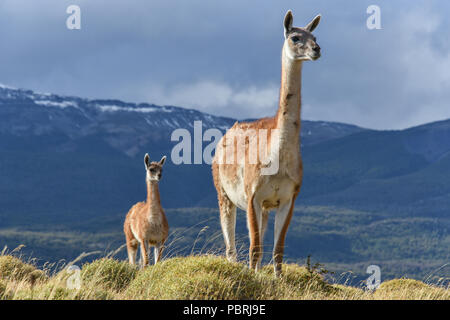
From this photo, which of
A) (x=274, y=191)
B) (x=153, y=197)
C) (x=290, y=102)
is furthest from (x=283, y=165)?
(x=153, y=197)

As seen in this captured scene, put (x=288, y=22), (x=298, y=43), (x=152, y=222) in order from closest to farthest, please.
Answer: (x=298, y=43) → (x=288, y=22) → (x=152, y=222)

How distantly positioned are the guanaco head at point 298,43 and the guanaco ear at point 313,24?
0.08 metres

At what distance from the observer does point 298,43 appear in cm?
1172

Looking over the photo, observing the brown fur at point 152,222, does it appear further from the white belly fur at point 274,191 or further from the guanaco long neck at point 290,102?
the guanaco long neck at point 290,102

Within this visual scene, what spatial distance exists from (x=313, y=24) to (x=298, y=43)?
94 cm

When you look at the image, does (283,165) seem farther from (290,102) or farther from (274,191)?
(290,102)

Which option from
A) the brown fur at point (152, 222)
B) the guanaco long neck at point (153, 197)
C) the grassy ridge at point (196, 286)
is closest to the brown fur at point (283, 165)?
the grassy ridge at point (196, 286)

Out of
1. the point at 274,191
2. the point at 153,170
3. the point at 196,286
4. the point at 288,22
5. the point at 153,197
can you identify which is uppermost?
the point at 288,22

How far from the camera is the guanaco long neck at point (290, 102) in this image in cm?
1188

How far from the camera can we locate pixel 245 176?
12.2m
